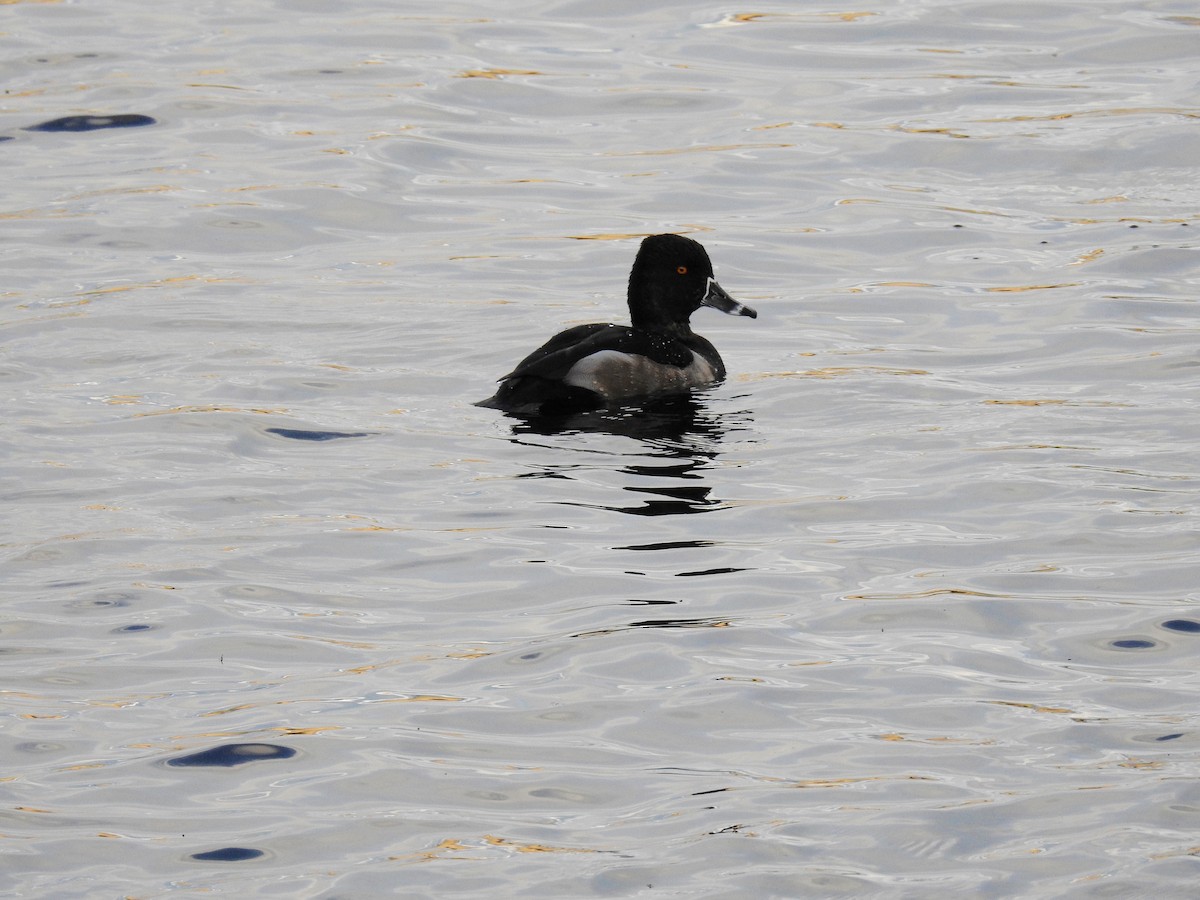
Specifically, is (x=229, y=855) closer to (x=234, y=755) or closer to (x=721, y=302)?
(x=234, y=755)

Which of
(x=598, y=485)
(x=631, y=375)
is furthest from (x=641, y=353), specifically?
(x=598, y=485)

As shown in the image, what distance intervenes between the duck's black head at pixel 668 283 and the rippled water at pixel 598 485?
19.2 inches

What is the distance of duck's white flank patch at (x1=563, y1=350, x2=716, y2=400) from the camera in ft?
34.0

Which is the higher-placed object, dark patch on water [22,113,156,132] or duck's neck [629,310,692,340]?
dark patch on water [22,113,156,132]

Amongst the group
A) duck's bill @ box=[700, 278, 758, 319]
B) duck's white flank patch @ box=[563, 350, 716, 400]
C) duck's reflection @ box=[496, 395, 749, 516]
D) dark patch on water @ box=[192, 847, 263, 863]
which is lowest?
dark patch on water @ box=[192, 847, 263, 863]

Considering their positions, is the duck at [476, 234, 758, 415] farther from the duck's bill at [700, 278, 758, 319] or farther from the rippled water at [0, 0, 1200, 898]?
the rippled water at [0, 0, 1200, 898]

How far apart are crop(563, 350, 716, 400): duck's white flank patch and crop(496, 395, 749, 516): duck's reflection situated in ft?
0.34

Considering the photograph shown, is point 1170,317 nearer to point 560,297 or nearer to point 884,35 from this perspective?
point 560,297

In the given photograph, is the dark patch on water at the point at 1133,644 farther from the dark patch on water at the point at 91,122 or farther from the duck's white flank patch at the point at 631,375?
the dark patch on water at the point at 91,122

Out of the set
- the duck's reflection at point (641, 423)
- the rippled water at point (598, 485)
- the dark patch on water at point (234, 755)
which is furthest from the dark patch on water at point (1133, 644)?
the duck's reflection at point (641, 423)

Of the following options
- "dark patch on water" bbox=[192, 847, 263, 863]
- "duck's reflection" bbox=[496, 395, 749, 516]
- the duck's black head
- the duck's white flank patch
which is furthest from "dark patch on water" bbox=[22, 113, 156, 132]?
"dark patch on water" bbox=[192, 847, 263, 863]

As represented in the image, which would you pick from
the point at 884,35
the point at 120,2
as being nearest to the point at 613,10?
the point at 884,35

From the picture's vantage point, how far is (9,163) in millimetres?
15422

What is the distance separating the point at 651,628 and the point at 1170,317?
5504mm
